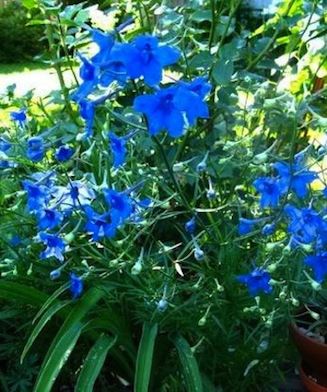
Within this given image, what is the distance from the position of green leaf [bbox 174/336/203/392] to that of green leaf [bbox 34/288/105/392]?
0.23m

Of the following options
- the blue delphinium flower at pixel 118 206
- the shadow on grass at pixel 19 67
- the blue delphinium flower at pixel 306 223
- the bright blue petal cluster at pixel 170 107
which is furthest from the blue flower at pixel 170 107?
the shadow on grass at pixel 19 67

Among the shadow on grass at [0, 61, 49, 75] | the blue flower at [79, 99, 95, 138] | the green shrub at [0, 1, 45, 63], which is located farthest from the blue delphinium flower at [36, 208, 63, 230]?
the green shrub at [0, 1, 45, 63]

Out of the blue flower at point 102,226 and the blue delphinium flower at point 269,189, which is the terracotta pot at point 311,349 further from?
the blue flower at point 102,226

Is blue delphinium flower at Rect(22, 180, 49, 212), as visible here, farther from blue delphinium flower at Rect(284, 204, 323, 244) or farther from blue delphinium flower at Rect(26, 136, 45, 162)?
blue delphinium flower at Rect(284, 204, 323, 244)

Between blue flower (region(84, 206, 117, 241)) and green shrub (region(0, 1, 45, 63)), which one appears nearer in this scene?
blue flower (region(84, 206, 117, 241))

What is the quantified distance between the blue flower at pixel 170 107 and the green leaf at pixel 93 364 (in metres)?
0.63

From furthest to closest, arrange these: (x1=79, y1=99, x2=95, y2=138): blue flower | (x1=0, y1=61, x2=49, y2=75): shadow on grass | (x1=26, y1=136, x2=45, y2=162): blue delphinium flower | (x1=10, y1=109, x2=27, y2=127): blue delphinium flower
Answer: (x1=0, y1=61, x2=49, y2=75): shadow on grass → (x1=10, y1=109, x2=27, y2=127): blue delphinium flower → (x1=26, y1=136, x2=45, y2=162): blue delphinium flower → (x1=79, y1=99, x2=95, y2=138): blue flower

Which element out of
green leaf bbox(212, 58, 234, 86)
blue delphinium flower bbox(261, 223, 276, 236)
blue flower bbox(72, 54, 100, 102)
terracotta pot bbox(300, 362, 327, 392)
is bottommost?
terracotta pot bbox(300, 362, 327, 392)

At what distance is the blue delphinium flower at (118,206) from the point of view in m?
1.40

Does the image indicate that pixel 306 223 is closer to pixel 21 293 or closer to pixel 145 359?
pixel 145 359

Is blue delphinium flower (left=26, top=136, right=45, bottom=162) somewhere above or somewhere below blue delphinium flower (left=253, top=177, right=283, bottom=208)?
above

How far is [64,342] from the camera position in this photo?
156 cm

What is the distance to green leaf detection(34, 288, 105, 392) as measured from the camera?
1.48 meters

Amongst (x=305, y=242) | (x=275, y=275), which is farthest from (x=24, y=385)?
(x=305, y=242)
